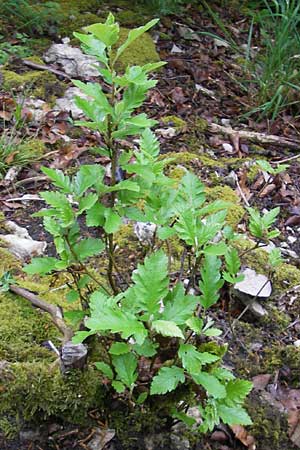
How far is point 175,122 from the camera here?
152 inches

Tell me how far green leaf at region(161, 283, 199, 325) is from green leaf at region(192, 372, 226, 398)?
0.15 metres

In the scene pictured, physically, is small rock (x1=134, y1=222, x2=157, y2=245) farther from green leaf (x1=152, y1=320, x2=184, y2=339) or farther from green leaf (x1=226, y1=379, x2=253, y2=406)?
green leaf (x1=152, y1=320, x2=184, y2=339)

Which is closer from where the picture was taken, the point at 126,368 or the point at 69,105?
the point at 126,368

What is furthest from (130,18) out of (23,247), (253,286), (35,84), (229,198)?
(253,286)

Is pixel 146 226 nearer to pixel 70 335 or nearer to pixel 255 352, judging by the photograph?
pixel 255 352

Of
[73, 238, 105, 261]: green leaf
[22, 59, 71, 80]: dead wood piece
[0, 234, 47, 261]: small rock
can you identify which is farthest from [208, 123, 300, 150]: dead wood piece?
[73, 238, 105, 261]: green leaf

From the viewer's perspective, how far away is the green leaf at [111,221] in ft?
5.30

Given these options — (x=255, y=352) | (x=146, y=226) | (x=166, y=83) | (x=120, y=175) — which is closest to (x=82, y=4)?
(x=166, y=83)

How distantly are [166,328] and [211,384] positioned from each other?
226 millimetres

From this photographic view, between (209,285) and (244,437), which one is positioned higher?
(209,285)

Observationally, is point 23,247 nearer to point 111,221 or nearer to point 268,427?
point 111,221

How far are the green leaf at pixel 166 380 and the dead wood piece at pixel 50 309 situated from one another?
13.9 inches

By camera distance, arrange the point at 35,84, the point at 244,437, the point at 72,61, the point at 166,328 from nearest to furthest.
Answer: the point at 166,328
the point at 244,437
the point at 35,84
the point at 72,61

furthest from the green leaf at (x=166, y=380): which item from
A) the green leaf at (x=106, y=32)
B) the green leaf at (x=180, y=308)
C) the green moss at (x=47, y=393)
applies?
the green leaf at (x=106, y=32)
